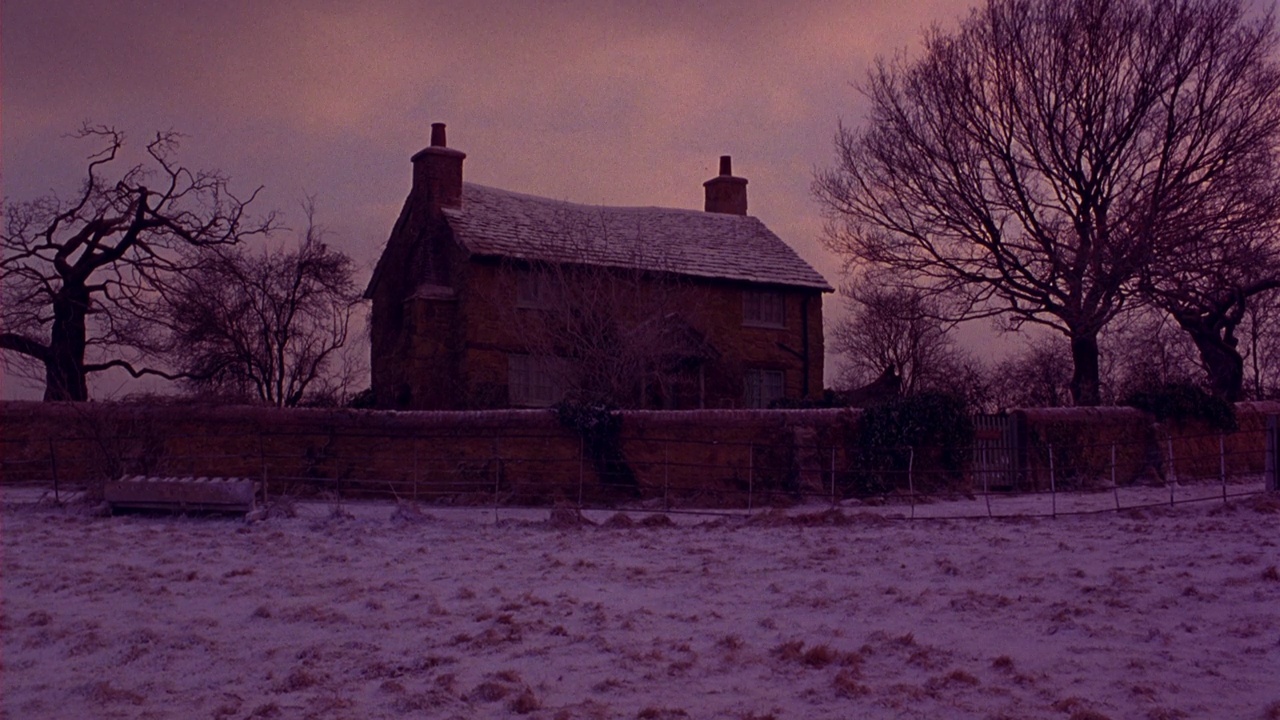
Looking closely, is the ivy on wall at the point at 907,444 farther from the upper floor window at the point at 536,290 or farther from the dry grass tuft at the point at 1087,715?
the dry grass tuft at the point at 1087,715

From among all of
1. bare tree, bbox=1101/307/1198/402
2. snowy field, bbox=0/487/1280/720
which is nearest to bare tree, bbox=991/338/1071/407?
bare tree, bbox=1101/307/1198/402

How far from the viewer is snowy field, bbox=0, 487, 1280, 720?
726 centimetres

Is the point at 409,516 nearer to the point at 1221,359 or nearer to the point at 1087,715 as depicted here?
the point at 1087,715

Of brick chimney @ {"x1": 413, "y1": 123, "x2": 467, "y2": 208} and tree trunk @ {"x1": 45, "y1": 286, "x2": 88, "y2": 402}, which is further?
brick chimney @ {"x1": 413, "y1": 123, "x2": 467, "y2": 208}

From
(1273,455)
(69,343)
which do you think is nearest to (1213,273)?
(1273,455)

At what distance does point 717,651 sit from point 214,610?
4694mm

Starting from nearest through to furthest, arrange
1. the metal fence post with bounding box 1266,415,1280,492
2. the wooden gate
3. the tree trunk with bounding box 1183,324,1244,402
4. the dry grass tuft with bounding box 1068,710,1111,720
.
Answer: the dry grass tuft with bounding box 1068,710,1111,720, the metal fence post with bounding box 1266,415,1280,492, the wooden gate, the tree trunk with bounding box 1183,324,1244,402

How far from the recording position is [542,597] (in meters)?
10.4

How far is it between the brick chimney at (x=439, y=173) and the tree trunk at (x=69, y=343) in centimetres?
848

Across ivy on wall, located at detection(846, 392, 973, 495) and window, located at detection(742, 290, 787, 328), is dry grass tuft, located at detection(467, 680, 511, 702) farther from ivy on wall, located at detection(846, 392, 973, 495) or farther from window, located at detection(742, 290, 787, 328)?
window, located at detection(742, 290, 787, 328)

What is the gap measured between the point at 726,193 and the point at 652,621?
2756cm

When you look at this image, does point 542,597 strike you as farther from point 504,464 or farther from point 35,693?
point 504,464

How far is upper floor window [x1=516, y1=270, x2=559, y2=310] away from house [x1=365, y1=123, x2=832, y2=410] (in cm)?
4

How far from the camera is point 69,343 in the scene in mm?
25844
